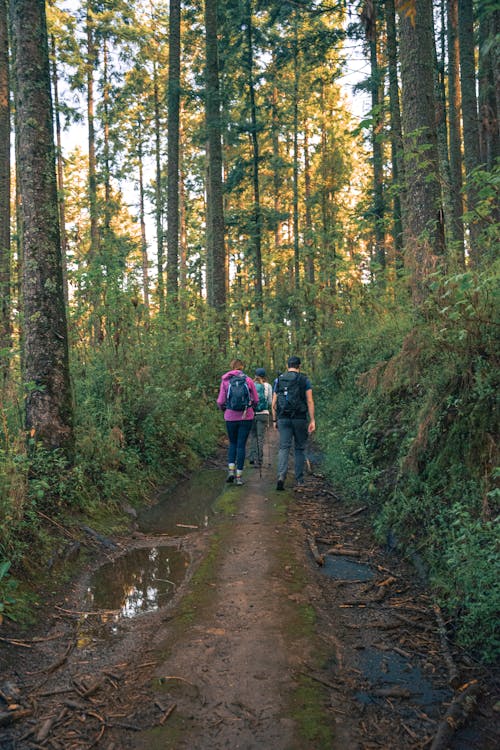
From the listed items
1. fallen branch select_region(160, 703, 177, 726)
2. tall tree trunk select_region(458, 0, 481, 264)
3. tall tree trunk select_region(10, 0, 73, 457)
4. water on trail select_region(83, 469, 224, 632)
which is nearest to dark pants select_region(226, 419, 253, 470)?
water on trail select_region(83, 469, 224, 632)

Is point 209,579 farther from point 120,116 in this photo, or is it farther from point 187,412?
point 120,116

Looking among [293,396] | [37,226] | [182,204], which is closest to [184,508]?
[293,396]

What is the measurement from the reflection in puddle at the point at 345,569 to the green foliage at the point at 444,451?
0.52 m

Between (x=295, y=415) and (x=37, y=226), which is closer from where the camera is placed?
(x=37, y=226)

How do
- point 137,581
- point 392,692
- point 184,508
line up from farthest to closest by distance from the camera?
point 184,508 → point 137,581 → point 392,692

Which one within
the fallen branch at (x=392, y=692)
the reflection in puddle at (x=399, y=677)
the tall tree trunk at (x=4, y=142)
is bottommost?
the reflection in puddle at (x=399, y=677)

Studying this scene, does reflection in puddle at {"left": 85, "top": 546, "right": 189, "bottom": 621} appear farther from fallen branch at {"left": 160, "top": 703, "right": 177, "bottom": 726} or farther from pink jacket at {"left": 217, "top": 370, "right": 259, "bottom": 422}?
pink jacket at {"left": 217, "top": 370, "right": 259, "bottom": 422}

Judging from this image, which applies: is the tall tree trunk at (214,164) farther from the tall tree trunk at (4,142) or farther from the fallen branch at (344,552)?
the fallen branch at (344,552)

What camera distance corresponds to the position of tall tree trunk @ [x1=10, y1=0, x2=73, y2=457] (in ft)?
21.1

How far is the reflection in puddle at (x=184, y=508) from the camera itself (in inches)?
288

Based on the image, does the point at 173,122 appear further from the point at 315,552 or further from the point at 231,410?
the point at 315,552

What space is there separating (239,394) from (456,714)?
6855 mm

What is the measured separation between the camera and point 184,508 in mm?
8266

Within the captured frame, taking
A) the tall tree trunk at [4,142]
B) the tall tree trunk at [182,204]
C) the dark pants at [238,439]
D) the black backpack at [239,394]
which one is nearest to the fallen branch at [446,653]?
the dark pants at [238,439]
